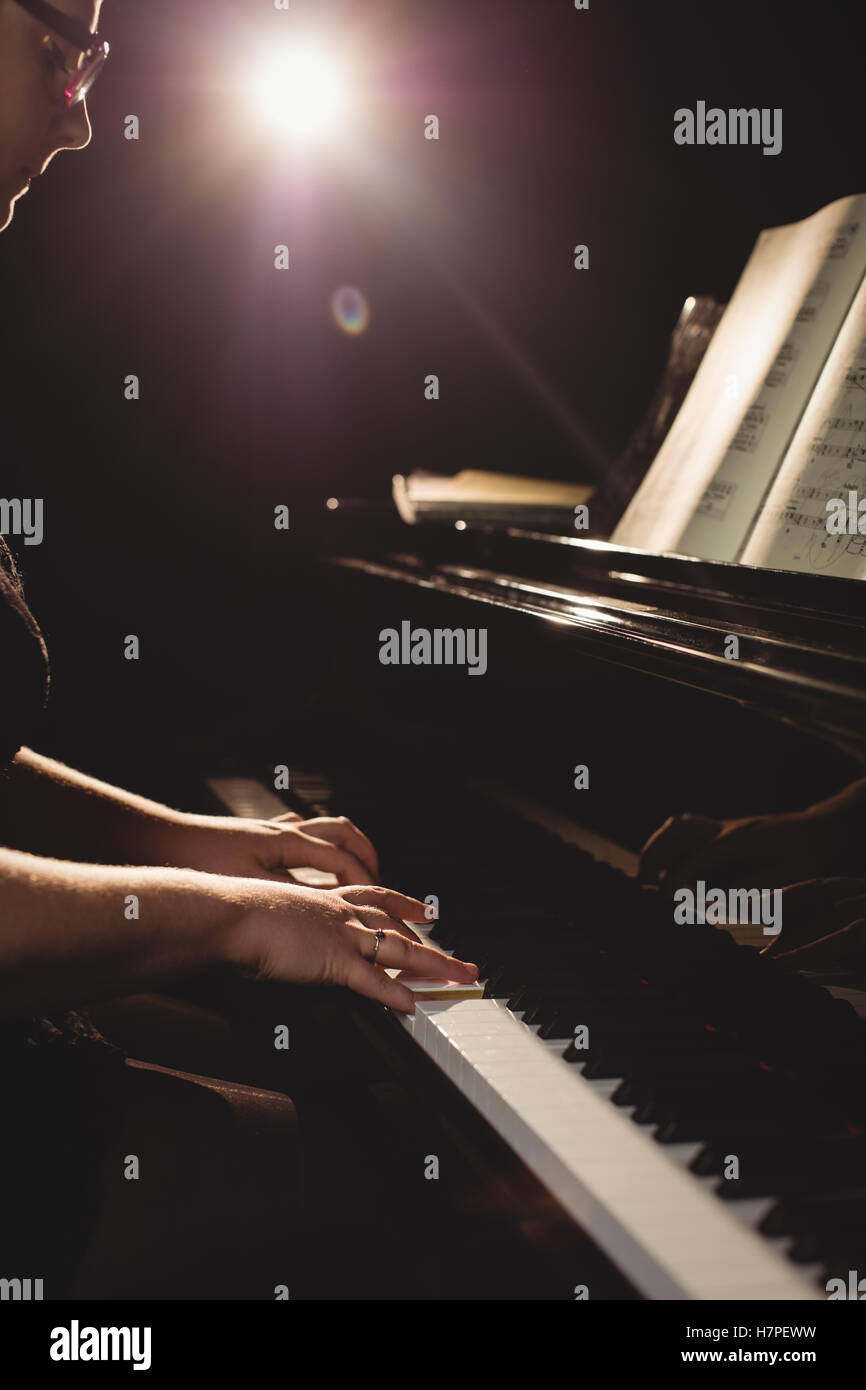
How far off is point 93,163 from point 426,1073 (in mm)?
3169

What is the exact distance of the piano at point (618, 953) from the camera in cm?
78

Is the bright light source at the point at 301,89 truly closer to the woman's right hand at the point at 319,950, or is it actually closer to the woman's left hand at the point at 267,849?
the woman's left hand at the point at 267,849

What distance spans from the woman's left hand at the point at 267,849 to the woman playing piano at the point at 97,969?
22cm

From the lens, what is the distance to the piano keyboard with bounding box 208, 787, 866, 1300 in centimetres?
73

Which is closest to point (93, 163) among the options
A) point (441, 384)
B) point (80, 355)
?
point (80, 355)

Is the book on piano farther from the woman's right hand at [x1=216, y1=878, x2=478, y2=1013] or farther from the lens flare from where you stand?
the woman's right hand at [x1=216, y1=878, x2=478, y2=1013]

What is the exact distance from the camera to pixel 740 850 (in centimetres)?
113

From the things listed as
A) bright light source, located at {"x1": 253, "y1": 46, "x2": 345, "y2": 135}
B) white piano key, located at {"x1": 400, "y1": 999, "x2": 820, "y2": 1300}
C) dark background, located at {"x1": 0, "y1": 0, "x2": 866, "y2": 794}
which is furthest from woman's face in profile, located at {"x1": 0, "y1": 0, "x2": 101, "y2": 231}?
bright light source, located at {"x1": 253, "y1": 46, "x2": 345, "y2": 135}

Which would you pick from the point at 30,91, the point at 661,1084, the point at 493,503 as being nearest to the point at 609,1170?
the point at 661,1084

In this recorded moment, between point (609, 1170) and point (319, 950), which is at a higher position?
point (319, 950)

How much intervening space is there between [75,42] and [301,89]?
1687mm

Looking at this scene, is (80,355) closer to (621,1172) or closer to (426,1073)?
(426,1073)

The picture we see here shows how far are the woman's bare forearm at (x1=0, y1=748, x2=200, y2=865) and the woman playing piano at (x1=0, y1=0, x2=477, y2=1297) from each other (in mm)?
300

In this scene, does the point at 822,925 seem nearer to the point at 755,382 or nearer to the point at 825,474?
the point at 825,474
